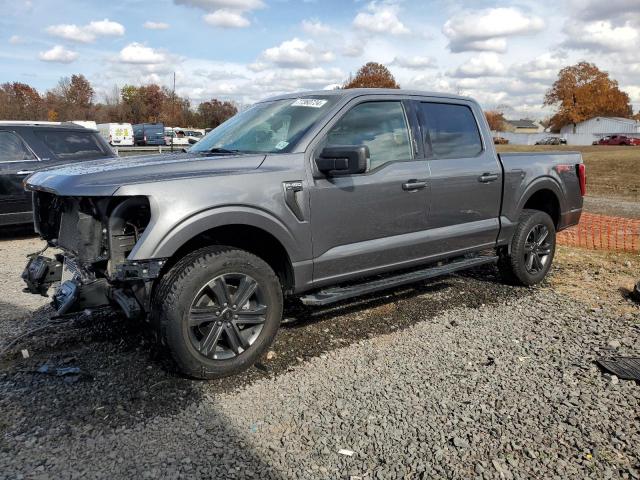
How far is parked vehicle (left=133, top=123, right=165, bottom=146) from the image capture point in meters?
36.0

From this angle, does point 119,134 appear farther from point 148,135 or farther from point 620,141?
point 620,141

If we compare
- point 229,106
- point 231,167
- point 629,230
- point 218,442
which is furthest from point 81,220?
point 229,106

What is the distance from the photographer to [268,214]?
144 inches

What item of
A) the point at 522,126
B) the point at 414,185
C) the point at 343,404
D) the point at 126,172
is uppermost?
the point at 522,126

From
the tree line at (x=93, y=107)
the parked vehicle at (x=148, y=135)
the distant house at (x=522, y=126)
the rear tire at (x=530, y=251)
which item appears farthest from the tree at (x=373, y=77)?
the rear tire at (x=530, y=251)

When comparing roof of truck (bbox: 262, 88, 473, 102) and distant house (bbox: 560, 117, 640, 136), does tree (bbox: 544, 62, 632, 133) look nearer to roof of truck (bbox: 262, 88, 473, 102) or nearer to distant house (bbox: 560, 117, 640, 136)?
distant house (bbox: 560, 117, 640, 136)

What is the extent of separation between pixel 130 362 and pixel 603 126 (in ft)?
315

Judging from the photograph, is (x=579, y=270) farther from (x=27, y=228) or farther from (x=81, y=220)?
(x=27, y=228)

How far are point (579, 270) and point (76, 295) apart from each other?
5650 millimetres

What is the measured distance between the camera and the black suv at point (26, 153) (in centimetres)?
777

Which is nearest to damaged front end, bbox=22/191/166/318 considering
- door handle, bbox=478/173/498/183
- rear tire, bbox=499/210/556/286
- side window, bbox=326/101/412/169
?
side window, bbox=326/101/412/169

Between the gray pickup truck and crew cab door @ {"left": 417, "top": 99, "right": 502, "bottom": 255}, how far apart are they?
1cm

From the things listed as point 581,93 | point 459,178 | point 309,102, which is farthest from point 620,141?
point 309,102

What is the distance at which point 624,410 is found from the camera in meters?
3.27
